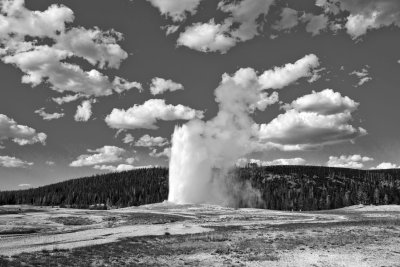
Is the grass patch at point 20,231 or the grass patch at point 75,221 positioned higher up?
the grass patch at point 20,231

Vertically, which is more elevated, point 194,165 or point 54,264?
point 194,165

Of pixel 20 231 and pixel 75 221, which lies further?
pixel 75 221

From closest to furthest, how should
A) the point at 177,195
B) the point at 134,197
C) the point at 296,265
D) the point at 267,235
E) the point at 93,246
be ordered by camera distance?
the point at 296,265
the point at 93,246
the point at 267,235
the point at 177,195
the point at 134,197

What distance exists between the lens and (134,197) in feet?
607

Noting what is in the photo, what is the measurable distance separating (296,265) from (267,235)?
16.3m

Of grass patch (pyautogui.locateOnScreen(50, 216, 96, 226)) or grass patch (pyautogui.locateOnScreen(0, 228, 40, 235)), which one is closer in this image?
grass patch (pyautogui.locateOnScreen(0, 228, 40, 235))

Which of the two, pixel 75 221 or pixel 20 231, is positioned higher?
pixel 20 231

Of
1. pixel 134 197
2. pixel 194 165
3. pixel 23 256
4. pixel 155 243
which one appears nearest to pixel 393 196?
pixel 194 165

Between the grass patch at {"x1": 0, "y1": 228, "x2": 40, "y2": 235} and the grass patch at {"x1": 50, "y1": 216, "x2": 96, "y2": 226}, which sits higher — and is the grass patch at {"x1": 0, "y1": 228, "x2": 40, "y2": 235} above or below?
above

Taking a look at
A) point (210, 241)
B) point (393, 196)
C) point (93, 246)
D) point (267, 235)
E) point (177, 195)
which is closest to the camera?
point (93, 246)

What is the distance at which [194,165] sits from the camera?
14200cm

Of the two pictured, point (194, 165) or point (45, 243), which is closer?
point (45, 243)

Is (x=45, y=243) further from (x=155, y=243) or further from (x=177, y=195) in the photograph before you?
(x=177, y=195)

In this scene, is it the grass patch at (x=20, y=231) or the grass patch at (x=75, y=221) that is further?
the grass patch at (x=75, y=221)
